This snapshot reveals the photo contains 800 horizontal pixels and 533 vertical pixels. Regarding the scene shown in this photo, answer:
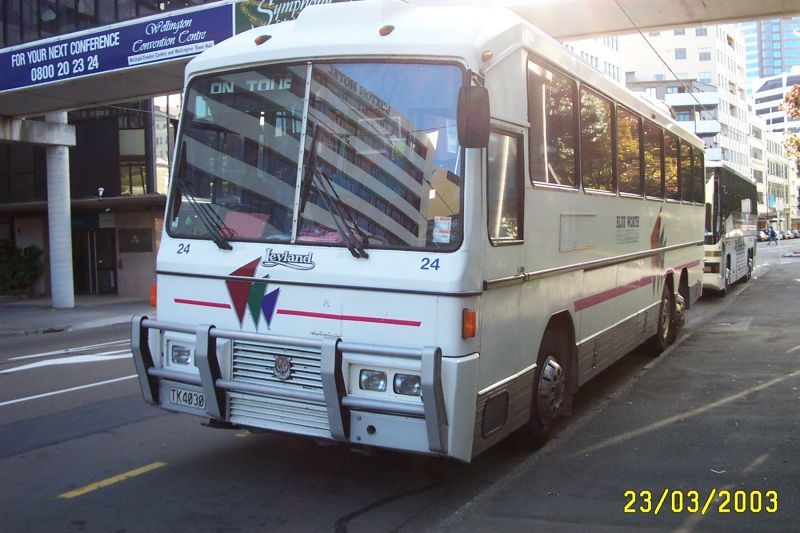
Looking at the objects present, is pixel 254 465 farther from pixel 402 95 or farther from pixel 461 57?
pixel 461 57

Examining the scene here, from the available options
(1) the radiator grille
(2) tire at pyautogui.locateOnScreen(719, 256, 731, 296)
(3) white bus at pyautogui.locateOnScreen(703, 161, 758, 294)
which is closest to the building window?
(3) white bus at pyautogui.locateOnScreen(703, 161, 758, 294)

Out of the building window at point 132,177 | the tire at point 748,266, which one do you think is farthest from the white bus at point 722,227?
the building window at point 132,177

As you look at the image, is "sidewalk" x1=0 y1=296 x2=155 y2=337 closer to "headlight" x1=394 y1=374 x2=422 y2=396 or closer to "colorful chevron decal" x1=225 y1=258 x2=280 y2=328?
"colorful chevron decal" x1=225 y1=258 x2=280 y2=328

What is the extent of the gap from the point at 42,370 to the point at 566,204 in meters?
8.43

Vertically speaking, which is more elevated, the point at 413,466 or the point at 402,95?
the point at 402,95

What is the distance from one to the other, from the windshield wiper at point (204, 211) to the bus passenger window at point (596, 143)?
3.47 meters

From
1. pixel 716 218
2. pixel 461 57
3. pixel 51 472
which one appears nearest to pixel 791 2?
pixel 716 218

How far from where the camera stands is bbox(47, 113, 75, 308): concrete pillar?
22.1 m

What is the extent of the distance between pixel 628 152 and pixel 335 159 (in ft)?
15.5

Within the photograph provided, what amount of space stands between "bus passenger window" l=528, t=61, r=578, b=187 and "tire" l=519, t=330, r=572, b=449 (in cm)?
139

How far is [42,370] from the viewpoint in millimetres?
11039

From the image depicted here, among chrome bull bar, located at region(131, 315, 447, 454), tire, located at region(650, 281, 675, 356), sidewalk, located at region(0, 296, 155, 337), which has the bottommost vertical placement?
sidewalk, located at region(0, 296, 155, 337)

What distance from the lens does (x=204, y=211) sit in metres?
5.45

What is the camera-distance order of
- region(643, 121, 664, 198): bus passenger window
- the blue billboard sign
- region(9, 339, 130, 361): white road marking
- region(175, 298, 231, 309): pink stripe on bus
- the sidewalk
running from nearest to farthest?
region(175, 298, 231, 309): pink stripe on bus, region(643, 121, 664, 198): bus passenger window, region(9, 339, 130, 361): white road marking, the blue billboard sign, the sidewalk
